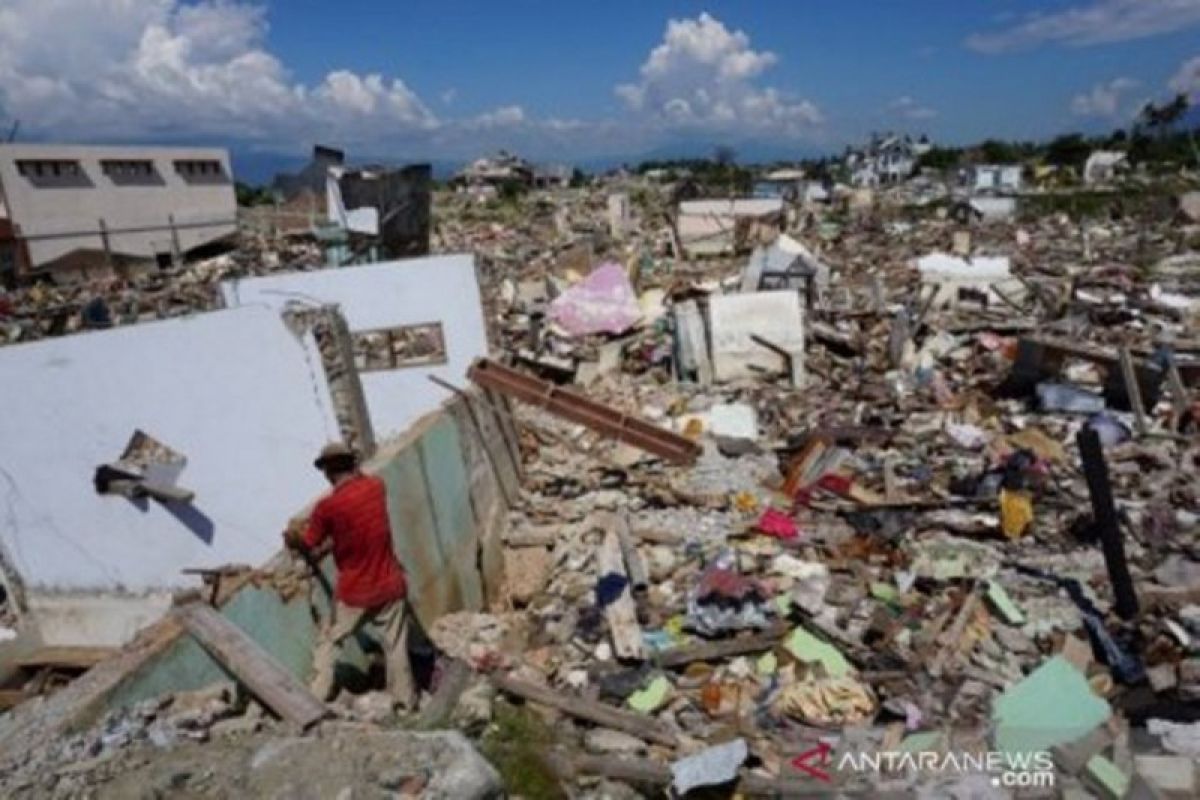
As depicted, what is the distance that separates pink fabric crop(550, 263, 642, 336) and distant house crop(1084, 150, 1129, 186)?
1557 inches

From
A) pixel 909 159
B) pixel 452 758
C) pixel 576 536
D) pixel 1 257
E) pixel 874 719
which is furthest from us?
pixel 909 159

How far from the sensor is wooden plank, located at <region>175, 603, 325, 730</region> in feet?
12.7

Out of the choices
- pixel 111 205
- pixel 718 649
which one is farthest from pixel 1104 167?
pixel 718 649

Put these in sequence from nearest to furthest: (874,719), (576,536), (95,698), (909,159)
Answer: (95,698) < (874,719) < (576,536) < (909,159)

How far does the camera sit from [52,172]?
100 feet

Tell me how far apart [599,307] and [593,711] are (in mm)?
11002

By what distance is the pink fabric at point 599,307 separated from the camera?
15812 millimetres

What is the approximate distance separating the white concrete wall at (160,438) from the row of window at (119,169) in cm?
2692

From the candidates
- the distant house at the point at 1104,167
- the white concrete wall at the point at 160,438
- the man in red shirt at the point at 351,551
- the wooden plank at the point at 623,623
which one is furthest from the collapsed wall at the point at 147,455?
the distant house at the point at 1104,167

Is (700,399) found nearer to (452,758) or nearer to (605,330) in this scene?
(605,330)

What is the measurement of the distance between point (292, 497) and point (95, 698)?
157 inches

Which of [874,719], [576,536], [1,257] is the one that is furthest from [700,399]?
[1,257]

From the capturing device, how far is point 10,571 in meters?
8.02

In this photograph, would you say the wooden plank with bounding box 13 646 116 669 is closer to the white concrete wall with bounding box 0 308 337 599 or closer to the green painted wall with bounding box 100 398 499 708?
the white concrete wall with bounding box 0 308 337 599
